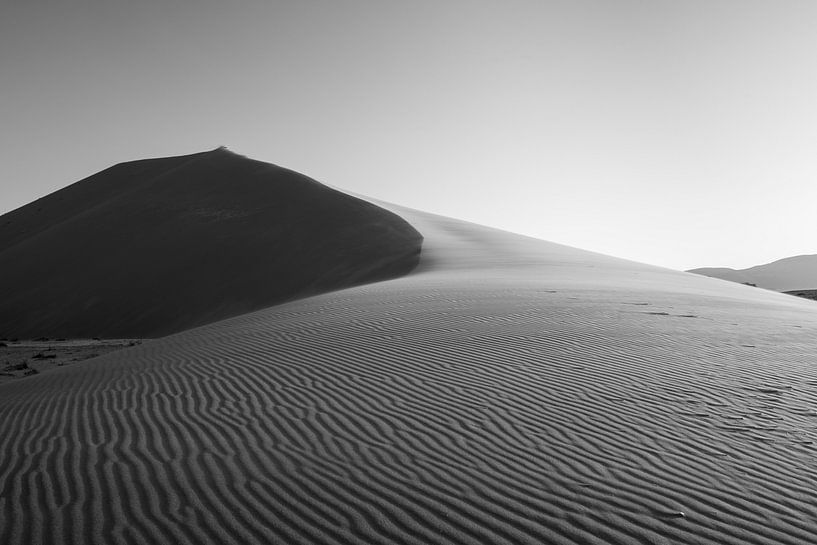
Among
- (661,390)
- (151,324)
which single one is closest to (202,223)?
(151,324)

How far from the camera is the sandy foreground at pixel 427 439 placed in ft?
12.1

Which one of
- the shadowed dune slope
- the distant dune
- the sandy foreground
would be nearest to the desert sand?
the sandy foreground

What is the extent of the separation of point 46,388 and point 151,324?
2084cm

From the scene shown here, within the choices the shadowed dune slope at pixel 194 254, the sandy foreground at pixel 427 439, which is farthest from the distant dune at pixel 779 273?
the sandy foreground at pixel 427 439

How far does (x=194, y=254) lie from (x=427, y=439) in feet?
105

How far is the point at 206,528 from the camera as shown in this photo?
144 inches

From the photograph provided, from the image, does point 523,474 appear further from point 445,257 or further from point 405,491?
point 445,257

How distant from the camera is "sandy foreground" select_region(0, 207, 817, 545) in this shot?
370 centimetres

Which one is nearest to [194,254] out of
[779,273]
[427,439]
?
[427,439]

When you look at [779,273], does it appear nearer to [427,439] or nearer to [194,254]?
[194,254]

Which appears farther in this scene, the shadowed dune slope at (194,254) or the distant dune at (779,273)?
the distant dune at (779,273)

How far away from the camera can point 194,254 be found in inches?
1359

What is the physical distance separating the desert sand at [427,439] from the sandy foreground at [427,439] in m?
0.02

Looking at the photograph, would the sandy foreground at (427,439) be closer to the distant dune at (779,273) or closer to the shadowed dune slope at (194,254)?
the shadowed dune slope at (194,254)
